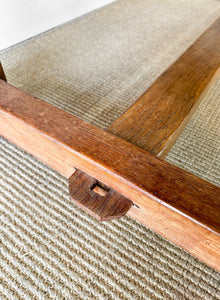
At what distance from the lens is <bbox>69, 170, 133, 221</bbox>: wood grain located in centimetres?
44

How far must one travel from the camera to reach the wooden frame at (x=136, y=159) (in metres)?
0.41

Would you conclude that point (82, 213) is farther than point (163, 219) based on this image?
Yes

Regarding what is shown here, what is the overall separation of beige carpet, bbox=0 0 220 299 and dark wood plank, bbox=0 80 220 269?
68 millimetres

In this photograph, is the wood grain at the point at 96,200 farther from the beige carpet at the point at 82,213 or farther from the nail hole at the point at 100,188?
the beige carpet at the point at 82,213

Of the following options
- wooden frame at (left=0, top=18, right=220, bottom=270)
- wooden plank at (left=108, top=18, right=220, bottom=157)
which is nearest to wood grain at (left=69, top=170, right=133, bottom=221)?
wooden frame at (left=0, top=18, right=220, bottom=270)

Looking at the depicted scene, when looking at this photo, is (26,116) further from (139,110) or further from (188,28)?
(188,28)

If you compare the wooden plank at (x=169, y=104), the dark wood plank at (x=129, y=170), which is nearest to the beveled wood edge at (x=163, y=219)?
the dark wood plank at (x=129, y=170)

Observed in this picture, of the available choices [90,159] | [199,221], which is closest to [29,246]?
[90,159]

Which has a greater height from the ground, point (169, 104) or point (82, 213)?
point (169, 104)

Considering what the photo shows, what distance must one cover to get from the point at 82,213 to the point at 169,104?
31 centimetres

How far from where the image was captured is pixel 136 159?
1.49ft

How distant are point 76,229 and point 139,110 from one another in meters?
0.28

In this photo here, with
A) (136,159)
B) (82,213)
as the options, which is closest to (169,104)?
(136,159)

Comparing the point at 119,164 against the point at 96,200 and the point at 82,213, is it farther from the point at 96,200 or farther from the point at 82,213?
the point at 82,213
